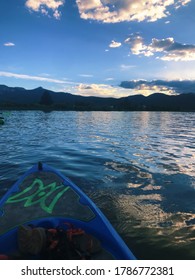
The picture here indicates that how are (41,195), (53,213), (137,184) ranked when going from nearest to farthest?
(53,213) → (41,195) → (137,184)

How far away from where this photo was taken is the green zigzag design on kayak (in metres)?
7.67

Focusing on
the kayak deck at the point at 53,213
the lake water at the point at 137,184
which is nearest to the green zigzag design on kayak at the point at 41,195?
the kayak deck at the point at 53,213

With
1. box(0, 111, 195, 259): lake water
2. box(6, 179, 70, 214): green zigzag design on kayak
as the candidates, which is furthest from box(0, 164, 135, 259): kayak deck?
box(0, 111, 195, 259): lake water

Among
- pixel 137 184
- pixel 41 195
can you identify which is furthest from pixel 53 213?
pixel 137 184

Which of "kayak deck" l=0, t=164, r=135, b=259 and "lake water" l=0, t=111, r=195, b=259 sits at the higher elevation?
"kayak deck" l=0, t=164, r=135, b=259

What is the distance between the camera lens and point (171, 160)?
1605cm

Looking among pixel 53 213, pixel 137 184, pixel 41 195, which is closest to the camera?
pixel 53 213

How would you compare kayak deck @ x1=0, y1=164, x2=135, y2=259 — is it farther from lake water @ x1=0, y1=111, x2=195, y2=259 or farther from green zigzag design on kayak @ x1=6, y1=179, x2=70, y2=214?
lake water @ x1=0, y1=111, x2=195, y2=259

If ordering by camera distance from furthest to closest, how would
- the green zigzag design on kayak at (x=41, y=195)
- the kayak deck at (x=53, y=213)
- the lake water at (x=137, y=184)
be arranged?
the green zigzag design on kayak at (x=41, y=195)
the lake water at (x=137, y=184)
the kayak deck at (x=53, y=213)

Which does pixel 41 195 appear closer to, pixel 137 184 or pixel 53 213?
pixel 53 213

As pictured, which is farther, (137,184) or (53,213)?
(137,184)

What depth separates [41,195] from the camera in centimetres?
833

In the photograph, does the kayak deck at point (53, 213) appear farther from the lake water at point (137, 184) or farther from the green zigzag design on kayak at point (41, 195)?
the lake water at point (137, 184)

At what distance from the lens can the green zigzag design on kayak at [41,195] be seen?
25.2ft
